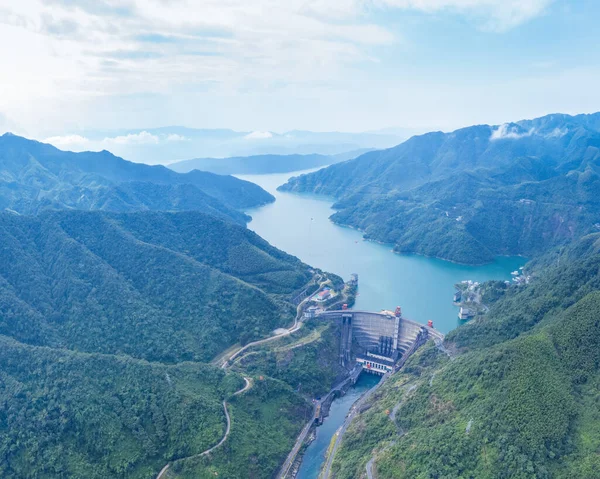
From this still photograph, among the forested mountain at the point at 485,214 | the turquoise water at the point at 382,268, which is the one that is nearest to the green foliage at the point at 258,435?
the turquoise water at the point at 382,268

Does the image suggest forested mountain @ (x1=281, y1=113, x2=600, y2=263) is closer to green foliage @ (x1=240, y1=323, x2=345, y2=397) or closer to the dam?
the dam

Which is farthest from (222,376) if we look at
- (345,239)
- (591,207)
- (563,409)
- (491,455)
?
(591,207)

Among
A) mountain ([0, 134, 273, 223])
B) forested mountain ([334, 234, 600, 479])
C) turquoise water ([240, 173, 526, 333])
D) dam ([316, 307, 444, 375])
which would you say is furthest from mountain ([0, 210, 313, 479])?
mountain ([0, 134, 273, 223])

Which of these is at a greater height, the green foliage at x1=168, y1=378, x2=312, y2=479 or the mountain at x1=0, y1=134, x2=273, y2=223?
the mountain at x1=0, y1=134, x2=273, y2=223

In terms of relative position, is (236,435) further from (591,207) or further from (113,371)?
(591,207)

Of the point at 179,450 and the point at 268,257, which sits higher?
the point at 268,257
